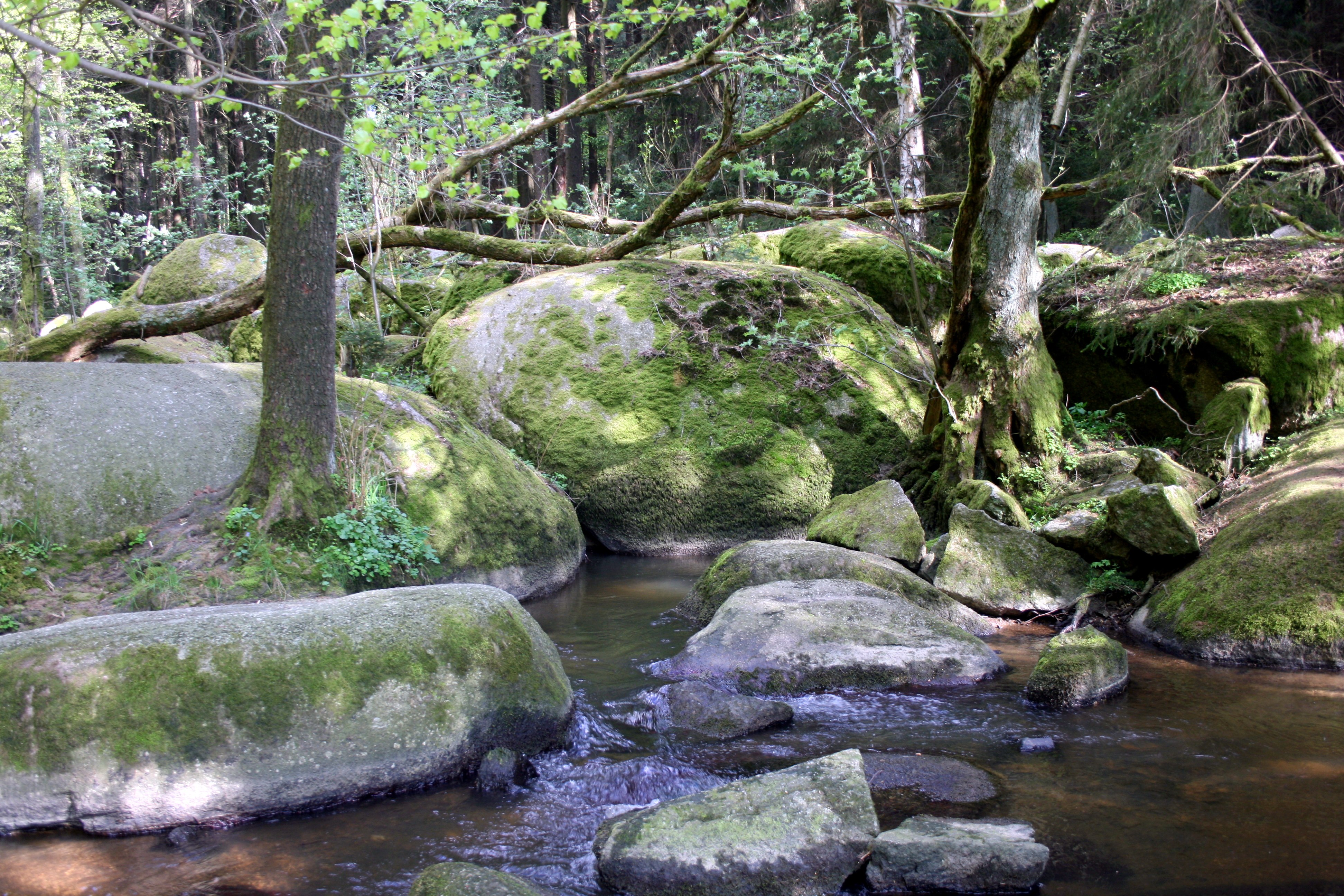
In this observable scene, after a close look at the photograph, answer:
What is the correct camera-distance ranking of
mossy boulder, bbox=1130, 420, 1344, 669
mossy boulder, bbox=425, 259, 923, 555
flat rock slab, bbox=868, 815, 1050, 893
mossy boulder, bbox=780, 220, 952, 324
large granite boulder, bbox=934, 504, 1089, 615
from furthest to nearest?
mossy boulder, bbox=780, 220, 952, 324 → mossy boulder, bbox=425, 259, 923, 555 → large granite boulder, bbox=934, 504, 1089, 615 → mossy boulder, bbox=1130, 420, 1344, 669 → flat rock slab, bbox=868, 815, 1050, 893

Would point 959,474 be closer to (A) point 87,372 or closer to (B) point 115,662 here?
(B) point 115,662

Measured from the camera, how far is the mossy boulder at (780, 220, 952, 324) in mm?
10914

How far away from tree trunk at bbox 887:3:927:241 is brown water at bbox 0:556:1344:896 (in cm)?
741

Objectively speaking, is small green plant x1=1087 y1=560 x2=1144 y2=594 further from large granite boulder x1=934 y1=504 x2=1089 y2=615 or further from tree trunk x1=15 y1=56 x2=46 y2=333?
tree trunk x1=15 y1=56 x2=46 y2=333

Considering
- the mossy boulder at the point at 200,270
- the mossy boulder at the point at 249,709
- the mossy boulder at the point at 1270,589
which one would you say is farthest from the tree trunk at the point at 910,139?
the mossy boulder at the point at 200,270

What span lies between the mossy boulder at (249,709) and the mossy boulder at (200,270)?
332 inches

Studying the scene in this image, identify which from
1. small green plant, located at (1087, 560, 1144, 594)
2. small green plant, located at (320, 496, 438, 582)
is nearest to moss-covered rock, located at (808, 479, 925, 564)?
small green plant, located at (1087, 560, 1144, 594)

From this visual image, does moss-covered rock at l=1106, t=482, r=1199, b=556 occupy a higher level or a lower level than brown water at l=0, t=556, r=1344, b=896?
higher

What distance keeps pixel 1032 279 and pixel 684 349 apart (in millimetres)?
3648

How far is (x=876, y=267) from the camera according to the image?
11.1 m

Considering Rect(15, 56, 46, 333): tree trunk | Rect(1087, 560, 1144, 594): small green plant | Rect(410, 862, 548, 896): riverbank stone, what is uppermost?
Rect(15, 56, 46, 333): tree trunk

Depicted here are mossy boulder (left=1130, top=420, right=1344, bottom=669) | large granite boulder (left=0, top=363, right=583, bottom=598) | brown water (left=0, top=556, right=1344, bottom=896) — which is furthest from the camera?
large granite boulder (left=0, top=363, right=583, bottom=598)

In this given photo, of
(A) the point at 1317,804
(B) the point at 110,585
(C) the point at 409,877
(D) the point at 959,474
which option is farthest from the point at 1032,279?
(B) the point at 110,585

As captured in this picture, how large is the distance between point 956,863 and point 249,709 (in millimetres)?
2870
